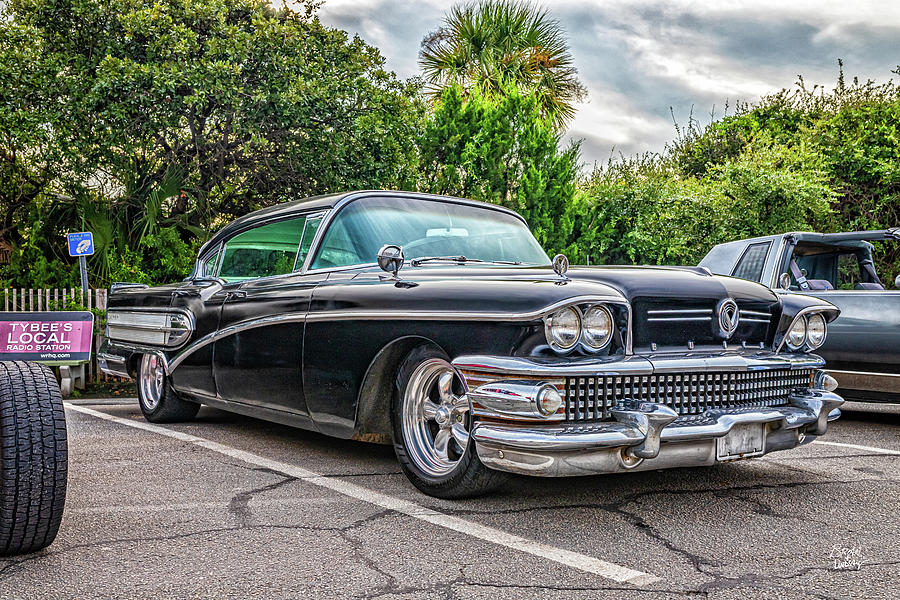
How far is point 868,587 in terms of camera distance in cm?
280

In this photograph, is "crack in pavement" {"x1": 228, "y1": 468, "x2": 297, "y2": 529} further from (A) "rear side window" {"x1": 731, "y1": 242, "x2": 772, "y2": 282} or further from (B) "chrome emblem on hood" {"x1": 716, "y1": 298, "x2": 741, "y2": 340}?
(A) "rear side window" {"x1": 731, "y1": 242, "x2": 772, "y2": 282}

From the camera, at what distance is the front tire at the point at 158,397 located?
629 cm

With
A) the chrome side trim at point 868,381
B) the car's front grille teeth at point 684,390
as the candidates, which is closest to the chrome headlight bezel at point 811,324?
the car's front grille teeth at point 684,390

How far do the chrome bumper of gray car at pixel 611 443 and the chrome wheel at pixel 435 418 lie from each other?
0.38 meters

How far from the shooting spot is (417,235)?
15.9 ft

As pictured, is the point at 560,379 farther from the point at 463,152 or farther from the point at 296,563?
the point at 463,152

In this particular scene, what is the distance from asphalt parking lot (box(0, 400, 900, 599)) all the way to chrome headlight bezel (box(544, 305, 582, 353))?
0.78 m

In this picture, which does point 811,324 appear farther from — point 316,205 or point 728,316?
Answer: point 316,205

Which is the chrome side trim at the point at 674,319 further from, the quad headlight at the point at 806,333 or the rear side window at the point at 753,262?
the rear side window at the point at 753,262

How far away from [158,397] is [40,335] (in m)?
2.46

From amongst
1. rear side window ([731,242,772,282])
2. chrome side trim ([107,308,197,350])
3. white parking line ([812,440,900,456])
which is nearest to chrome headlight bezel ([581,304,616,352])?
white parking line ([812,440,900,456])

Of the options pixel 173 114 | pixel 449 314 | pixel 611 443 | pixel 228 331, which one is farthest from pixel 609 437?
pixel 173 114

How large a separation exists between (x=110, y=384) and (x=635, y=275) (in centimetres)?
779

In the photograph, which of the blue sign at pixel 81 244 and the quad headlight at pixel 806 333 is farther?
the blue sign at pixel 81 244
